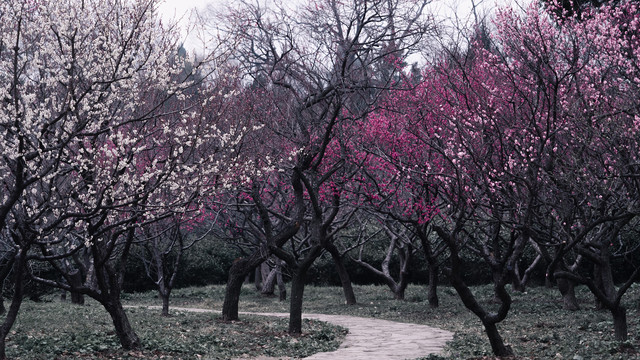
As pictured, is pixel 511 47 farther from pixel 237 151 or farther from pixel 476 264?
pixel 476 264

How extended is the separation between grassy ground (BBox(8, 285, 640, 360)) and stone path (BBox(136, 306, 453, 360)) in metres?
0.39

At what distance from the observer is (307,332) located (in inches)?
539

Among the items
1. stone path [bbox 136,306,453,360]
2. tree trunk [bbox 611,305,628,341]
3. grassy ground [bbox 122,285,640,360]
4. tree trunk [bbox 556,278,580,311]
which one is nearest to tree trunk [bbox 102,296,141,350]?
stone path [bbox 136,306,453,360]

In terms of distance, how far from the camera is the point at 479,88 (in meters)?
15.6

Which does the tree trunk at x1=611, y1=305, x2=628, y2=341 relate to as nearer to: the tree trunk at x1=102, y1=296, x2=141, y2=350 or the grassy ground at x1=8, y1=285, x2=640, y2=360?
the grassy ground at x1=8, y1=285, x2=640, y2=360

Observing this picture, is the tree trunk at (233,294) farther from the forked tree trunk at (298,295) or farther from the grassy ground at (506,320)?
the grassy ground at (506,320)

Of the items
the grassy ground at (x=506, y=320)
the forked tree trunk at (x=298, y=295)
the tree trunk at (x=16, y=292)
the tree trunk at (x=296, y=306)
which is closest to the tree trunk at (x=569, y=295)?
the grassy ground at (x=506, y=320)

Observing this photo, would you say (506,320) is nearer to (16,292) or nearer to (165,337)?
(165,337)

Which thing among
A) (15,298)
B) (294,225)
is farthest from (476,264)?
(15,298)

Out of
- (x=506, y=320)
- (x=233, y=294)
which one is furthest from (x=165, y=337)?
(x=506, y=320)

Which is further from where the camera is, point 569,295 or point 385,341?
point 569,295

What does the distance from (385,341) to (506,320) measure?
3772 millimetres

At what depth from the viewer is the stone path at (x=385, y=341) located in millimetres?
10391

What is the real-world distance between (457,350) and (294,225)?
501cm
